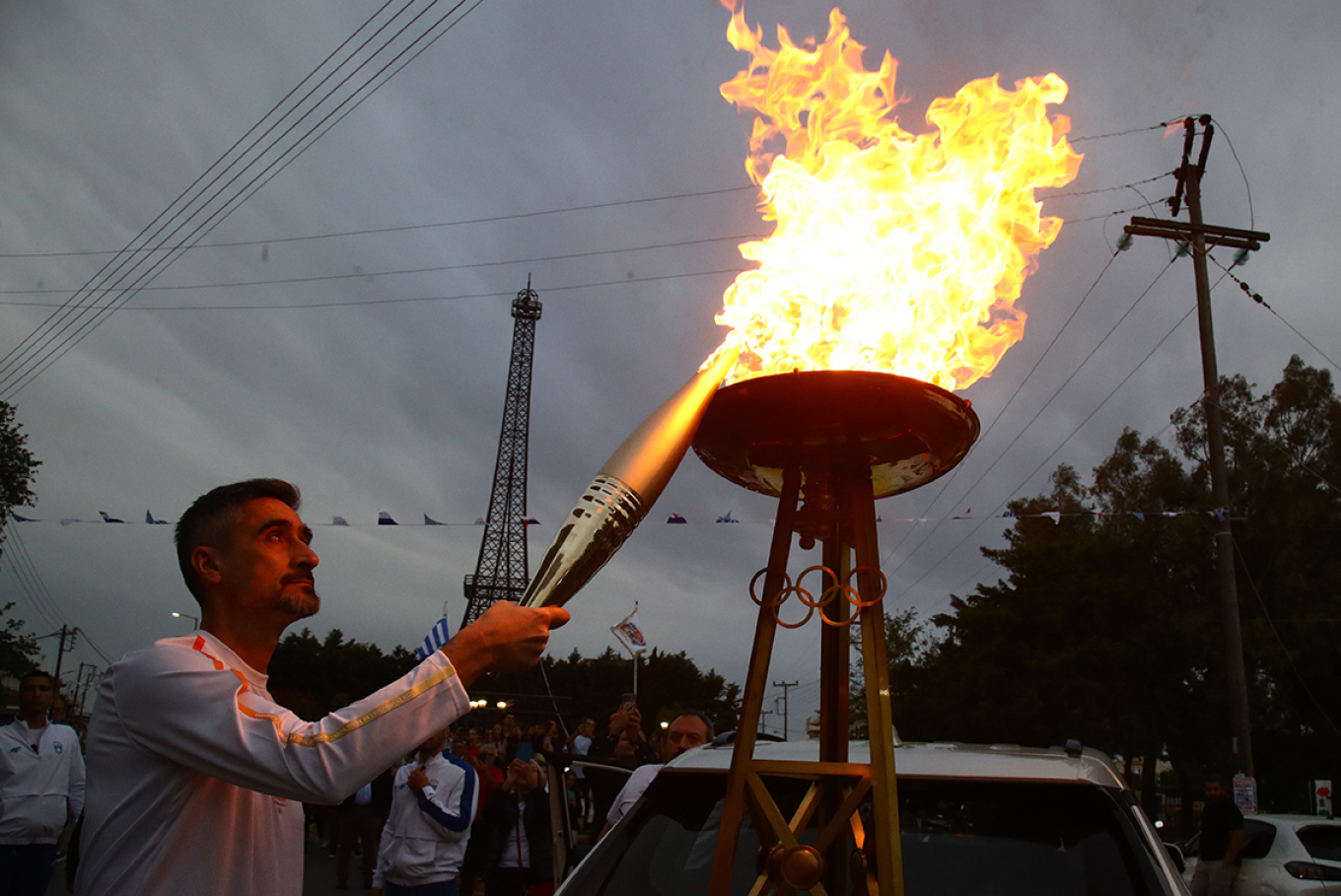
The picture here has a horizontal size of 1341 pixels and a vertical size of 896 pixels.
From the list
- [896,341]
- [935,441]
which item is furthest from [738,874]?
[896,341]

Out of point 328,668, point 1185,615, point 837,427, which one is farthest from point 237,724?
point 328,668

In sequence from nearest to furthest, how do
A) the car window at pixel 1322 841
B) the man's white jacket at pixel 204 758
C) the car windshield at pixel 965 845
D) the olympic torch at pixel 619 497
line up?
the man's white jacket at pixel 204 758
the olympic torch at pixel 619 497
the car windshield at pixel 965 845
the car window at pixel 1322 841

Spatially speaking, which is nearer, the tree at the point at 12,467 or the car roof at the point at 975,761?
the car roof at the point at 975,761

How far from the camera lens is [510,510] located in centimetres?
6103

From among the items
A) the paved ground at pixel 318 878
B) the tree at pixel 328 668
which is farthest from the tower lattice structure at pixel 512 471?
the paved ground at pixel 318 878

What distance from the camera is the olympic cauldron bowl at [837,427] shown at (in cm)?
250

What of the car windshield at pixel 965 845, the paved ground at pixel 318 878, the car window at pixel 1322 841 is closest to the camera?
the car windshield at pixel 965 845

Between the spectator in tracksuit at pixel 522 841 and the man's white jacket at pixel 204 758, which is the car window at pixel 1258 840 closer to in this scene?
the spectator in tracksuit at pixel 522 841

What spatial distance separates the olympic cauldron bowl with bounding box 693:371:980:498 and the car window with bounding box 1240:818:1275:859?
30.2 feet

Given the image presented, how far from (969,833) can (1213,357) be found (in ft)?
54.9

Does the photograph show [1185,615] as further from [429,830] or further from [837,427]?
[837,427]

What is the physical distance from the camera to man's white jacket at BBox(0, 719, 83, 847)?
6.87m

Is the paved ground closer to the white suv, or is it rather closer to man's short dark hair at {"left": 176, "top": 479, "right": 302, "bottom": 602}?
the white suv

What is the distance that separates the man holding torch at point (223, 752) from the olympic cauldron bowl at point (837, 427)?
867 mm
